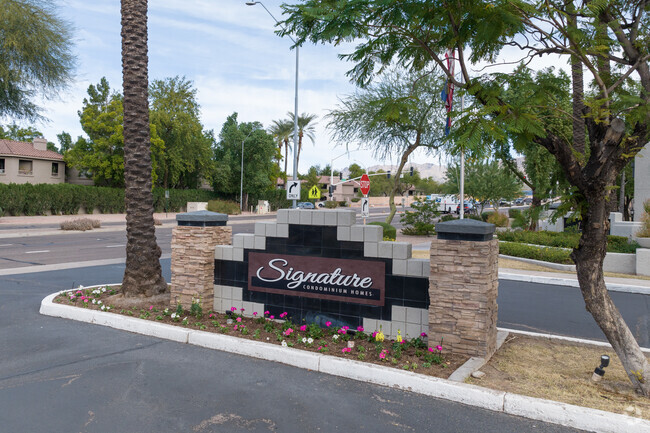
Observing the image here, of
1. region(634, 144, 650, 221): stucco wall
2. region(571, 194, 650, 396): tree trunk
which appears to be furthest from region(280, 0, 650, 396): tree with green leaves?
region(634, 144, 650, 221): stucco wall

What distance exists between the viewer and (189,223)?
8445mm

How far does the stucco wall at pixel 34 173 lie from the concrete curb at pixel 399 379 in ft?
A: 154

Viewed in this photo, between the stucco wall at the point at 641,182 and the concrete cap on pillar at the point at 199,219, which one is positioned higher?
the stucco wall at the point at 641,182

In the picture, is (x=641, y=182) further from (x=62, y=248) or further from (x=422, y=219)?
(x=62, y=248)

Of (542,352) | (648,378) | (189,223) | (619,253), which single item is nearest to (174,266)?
(189,223)

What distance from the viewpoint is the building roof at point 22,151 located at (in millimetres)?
46469

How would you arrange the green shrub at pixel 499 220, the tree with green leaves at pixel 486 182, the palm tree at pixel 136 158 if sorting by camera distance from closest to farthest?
the palm tree at pixel 136 158 < the green shrub at pixel 499 220 < the tree with green leaves at pixel 486 182

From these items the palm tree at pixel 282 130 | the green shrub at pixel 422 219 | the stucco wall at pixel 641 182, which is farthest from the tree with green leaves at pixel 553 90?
the palm tree at pixel 282 130

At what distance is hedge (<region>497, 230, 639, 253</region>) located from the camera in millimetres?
16609

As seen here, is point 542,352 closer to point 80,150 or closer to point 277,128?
point 80,150

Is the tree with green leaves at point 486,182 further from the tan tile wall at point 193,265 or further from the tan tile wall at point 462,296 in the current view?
the tan tile wall at point 462,296

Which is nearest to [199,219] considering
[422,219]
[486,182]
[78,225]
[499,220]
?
[422,219]

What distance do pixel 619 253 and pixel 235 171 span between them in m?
47.1

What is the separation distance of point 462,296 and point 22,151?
52.9 m
